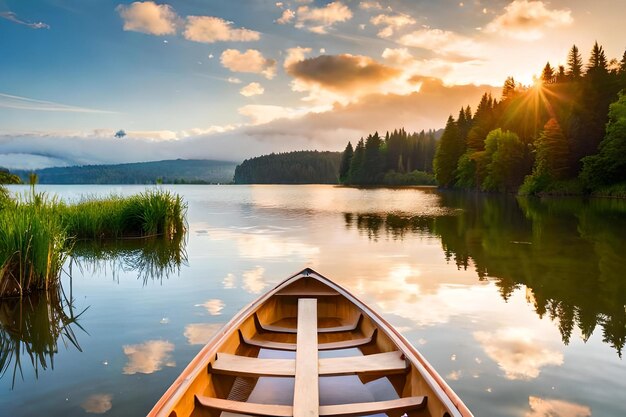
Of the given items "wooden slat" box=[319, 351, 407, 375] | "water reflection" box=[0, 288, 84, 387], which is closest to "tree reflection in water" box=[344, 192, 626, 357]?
"wooden slat" box=[319, 351, 407, 375]

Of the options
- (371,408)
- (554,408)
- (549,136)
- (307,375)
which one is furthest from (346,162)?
(371,408)

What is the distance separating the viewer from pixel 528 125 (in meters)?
73.9

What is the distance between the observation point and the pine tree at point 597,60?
2461 inches

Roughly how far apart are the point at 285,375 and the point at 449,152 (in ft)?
287

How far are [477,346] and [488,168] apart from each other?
66.7 metres

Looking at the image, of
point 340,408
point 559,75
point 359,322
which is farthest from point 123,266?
point 559,75

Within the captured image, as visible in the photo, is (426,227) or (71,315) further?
(426,227)

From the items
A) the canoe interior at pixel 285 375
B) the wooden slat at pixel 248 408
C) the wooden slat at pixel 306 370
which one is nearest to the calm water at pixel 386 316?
the canoe interior at pixel 285 375

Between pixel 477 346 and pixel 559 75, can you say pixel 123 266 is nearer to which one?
pixel 477 346

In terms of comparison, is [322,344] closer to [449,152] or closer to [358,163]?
[449,152]

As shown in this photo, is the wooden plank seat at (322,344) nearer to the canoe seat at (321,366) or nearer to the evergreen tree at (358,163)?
the canoe seat at (321,366)

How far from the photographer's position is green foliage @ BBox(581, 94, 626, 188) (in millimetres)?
48250

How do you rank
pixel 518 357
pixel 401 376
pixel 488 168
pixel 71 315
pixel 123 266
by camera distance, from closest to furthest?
pixel 401 376
pixel 518 357
pixel 71 315
pixel 123 266
pixel 488 168

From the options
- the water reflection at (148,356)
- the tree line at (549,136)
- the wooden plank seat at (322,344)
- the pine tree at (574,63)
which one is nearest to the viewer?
the wooden plank seat at (322,344)
